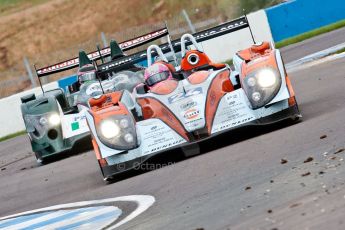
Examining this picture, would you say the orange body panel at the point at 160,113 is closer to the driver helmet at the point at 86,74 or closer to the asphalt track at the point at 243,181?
the asphalt track at the point at 243,181

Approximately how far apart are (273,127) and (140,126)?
1529 millimetres

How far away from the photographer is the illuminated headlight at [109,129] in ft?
37.1

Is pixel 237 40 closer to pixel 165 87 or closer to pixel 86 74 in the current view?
pixel 86 74

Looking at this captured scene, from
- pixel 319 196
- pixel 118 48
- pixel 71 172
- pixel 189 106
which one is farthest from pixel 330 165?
pixel 118 48

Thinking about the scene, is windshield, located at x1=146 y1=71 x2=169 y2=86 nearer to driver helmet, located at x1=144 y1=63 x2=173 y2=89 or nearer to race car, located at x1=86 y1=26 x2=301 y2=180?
driver helmet, located at x1=144 y1=63 x2=173 y2=89

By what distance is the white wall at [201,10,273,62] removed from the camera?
27.6 metres

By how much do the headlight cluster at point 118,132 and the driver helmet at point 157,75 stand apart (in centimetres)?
123

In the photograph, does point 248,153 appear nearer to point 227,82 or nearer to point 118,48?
point 227,82

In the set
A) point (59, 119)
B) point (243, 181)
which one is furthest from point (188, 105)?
point (59, 119)

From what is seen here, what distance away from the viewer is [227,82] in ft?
39.0

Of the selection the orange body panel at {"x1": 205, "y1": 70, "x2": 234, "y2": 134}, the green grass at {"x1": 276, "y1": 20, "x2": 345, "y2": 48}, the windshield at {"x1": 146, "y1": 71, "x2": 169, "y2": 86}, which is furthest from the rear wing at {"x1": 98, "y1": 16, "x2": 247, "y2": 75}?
the green grass at {"x1": 276, "y1": 20, "x2": 345, "y2": 48}

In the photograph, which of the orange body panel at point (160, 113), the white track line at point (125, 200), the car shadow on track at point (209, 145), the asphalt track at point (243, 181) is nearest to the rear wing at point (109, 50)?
the asphalt track at point (243, 181)

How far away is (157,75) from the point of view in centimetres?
1248

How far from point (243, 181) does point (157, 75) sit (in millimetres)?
3990
